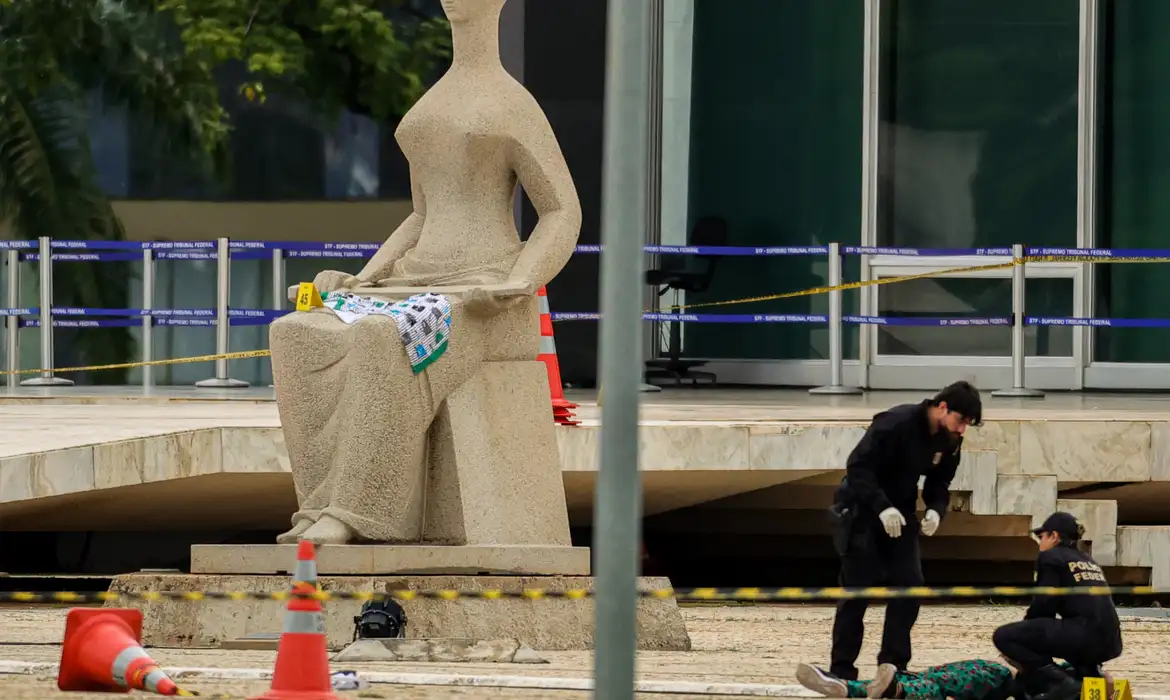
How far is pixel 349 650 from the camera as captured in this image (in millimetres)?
9391

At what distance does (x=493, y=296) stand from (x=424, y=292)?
0.35 meters

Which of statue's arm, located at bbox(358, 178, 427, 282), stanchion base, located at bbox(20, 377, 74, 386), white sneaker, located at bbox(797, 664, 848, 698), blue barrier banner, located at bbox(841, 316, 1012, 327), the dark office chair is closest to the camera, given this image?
white sneaker, located at bbox(797, 664, 848, 698)

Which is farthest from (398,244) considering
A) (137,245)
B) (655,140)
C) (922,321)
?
(655,140)

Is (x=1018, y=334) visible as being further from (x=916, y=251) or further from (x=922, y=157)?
(x=922, y=157)

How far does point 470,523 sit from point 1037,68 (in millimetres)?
11535

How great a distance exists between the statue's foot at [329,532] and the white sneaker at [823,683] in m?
2.25

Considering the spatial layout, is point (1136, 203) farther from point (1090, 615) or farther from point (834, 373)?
point (1090, 615)

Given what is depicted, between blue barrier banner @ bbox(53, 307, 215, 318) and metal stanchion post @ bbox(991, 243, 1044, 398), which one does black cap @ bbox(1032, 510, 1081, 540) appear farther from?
blue barrier banner @ bbox(53, 307, 215, 318)

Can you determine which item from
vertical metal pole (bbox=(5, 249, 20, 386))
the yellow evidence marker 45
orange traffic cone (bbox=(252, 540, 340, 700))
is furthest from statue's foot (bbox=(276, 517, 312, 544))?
vertical metal pole (bbox=(5, 249, 20, 386))

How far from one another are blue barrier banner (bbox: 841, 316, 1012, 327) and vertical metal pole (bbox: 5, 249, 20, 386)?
6.65 metres

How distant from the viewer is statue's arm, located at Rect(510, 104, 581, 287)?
1014 centimetres

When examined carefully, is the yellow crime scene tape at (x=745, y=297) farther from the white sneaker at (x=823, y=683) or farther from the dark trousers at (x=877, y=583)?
the white sneaker at (x=823, y=683)

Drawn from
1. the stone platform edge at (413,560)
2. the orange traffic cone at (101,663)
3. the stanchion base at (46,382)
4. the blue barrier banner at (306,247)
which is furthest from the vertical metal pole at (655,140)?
the orange traffic cone at (101,663)

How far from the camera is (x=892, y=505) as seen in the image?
8.91 m
